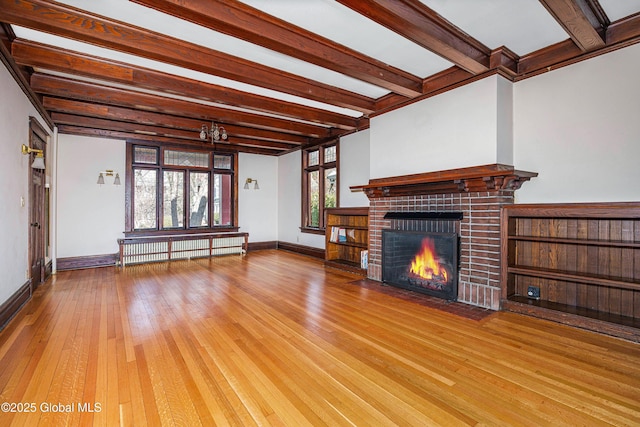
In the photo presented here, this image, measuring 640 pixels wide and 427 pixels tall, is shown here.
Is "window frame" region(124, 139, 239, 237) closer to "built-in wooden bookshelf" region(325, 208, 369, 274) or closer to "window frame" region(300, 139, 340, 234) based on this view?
"window frame" region(300, 139, 340, 234)

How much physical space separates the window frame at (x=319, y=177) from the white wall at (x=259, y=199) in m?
1.52

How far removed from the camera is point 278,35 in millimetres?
2949

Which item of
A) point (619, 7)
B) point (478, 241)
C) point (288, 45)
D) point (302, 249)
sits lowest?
point (302, 249)

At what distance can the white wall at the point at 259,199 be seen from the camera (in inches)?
347

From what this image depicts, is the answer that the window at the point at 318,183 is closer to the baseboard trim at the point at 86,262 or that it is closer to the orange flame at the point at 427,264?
the orange flame at the point at 427,264

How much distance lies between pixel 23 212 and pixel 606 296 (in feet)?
22.8

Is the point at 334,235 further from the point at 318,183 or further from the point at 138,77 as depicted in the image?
the point at 138,77

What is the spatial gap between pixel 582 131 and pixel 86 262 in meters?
8.64

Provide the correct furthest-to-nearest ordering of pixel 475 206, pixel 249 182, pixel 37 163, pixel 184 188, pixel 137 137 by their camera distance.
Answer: pixel 249 182 → pixel 184 188 → pixel 137 137 → pixel 37 163 → pixel 475 206

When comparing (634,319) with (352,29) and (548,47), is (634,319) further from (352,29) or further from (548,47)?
(352,29)

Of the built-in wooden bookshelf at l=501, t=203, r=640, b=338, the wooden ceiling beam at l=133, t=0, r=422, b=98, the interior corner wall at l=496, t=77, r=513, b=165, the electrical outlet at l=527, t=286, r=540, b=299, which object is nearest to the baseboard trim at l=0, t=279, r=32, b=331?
the wooden ceiling beam at l=133, t=0, r=422, b=98

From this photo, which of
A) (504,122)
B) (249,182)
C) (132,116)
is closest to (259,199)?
(249,182)

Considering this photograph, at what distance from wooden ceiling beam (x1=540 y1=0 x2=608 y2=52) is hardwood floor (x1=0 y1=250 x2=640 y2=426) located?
285 centimetres

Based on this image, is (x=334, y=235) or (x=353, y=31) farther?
(x=334, y=235)
